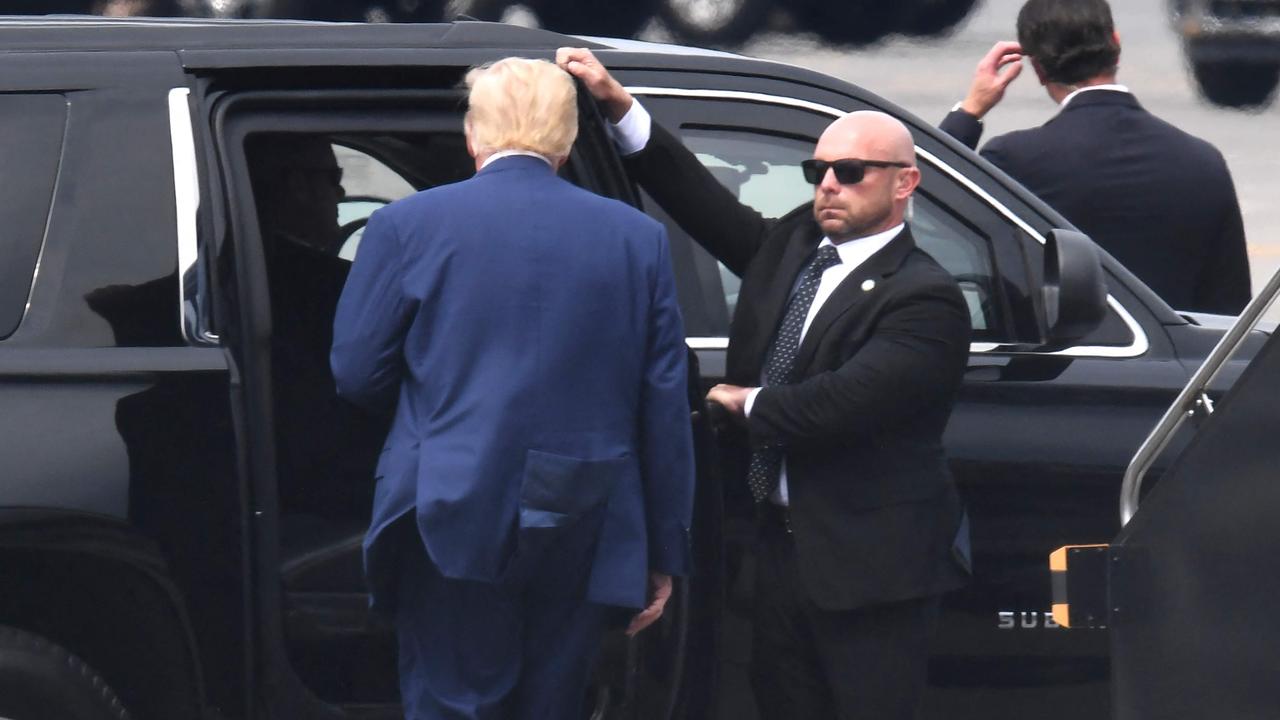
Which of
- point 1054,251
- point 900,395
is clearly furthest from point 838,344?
point 1054,251

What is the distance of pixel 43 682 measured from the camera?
3107 millimetres

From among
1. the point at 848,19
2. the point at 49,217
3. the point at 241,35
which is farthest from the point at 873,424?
the point at 848,19

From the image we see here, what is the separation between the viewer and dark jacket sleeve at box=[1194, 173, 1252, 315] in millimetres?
4949

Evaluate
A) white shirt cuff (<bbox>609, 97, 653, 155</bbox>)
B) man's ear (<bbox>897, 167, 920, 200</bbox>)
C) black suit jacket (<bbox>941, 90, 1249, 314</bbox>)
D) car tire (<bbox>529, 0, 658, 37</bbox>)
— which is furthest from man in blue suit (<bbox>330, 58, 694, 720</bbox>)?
car tire (<bbox>529, 0, 658, 37</bbox>)

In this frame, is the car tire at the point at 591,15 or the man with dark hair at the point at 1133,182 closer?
the man with dark hair at the point at 1133,182

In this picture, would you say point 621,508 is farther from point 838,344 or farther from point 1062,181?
point 1062,181

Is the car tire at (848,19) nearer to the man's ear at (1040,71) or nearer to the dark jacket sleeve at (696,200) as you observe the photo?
the man's ear at (1040,71)

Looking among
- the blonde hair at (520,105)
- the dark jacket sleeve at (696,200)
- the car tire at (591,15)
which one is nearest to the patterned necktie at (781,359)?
the dark jacket sleeve at (696,200)

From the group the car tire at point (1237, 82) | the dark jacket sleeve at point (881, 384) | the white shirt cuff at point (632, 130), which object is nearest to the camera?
the dark jacket sleeve at point (881, 384)

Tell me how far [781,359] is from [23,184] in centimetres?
135

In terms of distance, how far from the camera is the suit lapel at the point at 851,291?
355 cm

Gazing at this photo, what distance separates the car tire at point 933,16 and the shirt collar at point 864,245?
9350 mm

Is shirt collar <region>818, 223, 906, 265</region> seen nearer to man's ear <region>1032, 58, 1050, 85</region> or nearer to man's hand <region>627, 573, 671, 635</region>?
man's hand <region>627, 573, 671, 635</region>

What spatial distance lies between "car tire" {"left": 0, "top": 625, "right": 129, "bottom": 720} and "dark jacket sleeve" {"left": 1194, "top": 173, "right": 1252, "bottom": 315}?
9.70 feet
